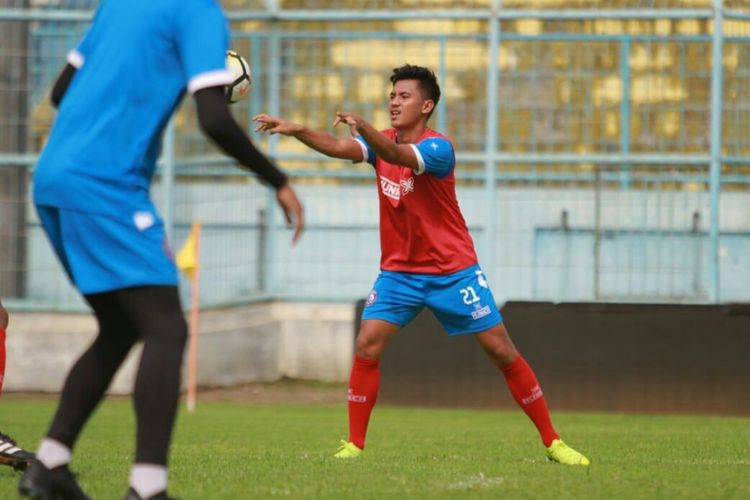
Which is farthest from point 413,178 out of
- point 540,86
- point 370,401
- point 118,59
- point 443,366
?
point 540,86

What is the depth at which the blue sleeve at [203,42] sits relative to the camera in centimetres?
552

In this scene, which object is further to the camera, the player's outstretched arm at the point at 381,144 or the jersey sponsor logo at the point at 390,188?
the jersey sponsor logo at the point at 390,188

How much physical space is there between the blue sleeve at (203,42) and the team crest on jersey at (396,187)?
145 inches

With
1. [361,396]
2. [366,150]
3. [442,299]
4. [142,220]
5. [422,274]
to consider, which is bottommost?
[361,396]

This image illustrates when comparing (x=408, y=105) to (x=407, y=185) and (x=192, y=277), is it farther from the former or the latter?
(x=192, y=277)

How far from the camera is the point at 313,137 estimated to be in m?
7.77

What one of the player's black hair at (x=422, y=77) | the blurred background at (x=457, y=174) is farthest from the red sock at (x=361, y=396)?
the blurred background at (x=457, y=174)

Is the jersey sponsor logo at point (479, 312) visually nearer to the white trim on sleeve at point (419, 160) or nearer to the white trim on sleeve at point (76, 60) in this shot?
the white trim on sleeve at point (419, 160)

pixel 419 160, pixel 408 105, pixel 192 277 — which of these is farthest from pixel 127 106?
pixel 192 277

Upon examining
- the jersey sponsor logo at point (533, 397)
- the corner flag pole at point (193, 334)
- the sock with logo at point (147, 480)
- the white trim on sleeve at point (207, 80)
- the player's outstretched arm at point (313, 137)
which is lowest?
the corner flag pole at point (193, 334)

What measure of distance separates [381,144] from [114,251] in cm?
290

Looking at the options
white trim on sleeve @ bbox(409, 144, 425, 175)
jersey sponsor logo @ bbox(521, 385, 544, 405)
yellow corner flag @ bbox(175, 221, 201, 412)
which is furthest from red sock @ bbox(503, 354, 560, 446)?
yellow corner flag @ bbox(175, 221, 201, 412)

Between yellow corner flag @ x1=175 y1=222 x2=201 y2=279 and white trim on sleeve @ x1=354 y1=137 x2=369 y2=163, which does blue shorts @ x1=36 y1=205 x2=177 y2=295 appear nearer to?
white trim on sleeve @ x1=354 y1=137 x2=369 y2=163

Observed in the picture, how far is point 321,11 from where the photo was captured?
733 inches
